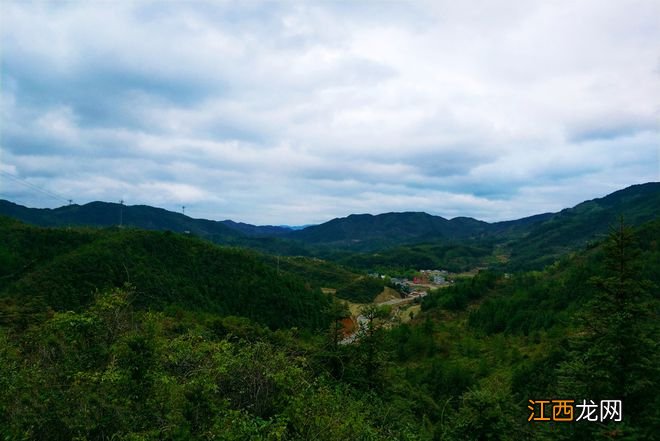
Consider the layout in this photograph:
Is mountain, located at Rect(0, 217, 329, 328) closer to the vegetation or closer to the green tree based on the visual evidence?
the vegetation

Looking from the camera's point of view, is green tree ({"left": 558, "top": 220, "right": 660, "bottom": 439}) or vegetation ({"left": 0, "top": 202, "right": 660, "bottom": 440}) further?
green tree ({"left": 558, "top": 220, "right": 660, "bottom": 439})

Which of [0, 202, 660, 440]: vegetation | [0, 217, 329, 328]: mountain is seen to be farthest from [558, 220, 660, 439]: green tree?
[0, 217, 329, 328]: mountain

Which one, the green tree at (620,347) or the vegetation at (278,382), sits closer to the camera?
the vegetation at (278,382)

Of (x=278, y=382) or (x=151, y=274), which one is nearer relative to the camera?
(x=278, y=382)

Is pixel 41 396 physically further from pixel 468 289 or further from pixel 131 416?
pixel 468 289


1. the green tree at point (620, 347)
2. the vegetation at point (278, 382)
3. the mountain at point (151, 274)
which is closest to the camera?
the vegetation at point (278, 382)

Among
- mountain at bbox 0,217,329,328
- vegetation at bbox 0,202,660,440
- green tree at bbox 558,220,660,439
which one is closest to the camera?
vegetation at bbox 0,202,660,440

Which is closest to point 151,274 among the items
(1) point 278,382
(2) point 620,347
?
(1) point 278,382

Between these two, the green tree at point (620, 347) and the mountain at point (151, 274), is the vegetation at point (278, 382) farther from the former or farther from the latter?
the mountain at point (151, 274)

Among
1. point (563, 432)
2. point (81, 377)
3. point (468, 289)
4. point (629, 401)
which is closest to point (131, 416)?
point (81, 377)

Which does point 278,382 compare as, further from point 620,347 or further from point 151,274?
point 151,274

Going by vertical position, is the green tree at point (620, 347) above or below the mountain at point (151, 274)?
above

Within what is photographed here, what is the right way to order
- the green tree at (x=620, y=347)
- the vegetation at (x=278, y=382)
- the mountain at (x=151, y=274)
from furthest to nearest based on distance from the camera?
1. the mountain at (x=151, y=274)
2. the green tree at (x=620, y=347)
3. the vegetation at (x=278, y=382)

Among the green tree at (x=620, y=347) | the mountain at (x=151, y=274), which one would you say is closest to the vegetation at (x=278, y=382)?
the green tree at (x=620, y=347)
